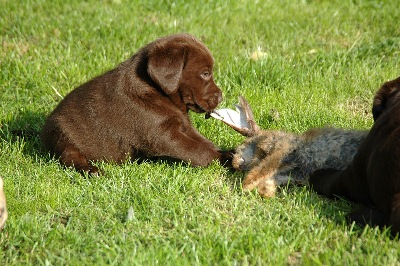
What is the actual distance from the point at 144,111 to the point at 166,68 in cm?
42

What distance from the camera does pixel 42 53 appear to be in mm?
8164

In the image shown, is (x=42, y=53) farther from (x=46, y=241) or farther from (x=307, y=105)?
(x=46, y=241)

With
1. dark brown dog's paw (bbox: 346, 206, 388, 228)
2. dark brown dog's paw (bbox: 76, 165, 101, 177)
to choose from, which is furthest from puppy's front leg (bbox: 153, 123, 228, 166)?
dark brown dog's paw (bbox: 346, 206, 388, 228)

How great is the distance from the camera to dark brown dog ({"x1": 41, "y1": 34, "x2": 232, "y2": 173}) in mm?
5570

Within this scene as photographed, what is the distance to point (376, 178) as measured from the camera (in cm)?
404

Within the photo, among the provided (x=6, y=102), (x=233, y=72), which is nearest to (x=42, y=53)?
(x=6, y=102)

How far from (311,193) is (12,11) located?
628cm

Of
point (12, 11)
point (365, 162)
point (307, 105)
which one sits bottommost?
point (12, 11)

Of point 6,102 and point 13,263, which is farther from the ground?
point 13,263

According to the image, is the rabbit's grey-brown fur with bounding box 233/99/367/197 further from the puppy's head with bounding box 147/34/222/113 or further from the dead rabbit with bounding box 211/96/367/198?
the puppy's head with bounding box 147/34/222/113

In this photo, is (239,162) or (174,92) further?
(174,92)

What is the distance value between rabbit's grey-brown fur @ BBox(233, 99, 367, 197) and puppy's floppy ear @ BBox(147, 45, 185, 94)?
110cm

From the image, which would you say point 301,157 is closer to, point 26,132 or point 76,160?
point 76,160

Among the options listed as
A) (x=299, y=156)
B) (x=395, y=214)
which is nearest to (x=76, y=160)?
(x=299, y=156)
